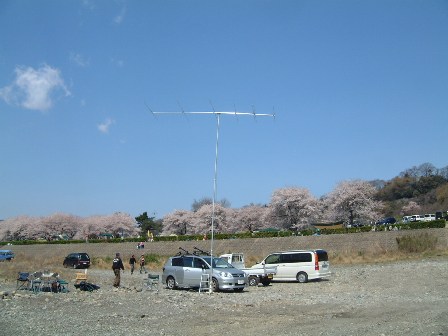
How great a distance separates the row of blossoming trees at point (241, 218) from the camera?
82.6 m

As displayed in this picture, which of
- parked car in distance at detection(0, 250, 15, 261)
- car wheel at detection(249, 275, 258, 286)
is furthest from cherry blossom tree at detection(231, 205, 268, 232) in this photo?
car wheel at detection(249, 275, 258, 286)

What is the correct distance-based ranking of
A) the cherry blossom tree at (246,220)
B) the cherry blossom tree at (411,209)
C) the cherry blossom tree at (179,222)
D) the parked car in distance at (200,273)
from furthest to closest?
1. the cherry blossom tree at (179,222)
2. the cherry blossom tree at (411,209)
3. the cherry blossom tree at (246,220)
4. the parked car in distance at (200,273)

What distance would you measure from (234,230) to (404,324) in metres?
94.0

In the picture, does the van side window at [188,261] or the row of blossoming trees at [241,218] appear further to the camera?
the row of blossoming trees at [241,218]

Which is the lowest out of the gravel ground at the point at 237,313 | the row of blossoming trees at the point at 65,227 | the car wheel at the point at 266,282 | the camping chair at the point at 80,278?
the car wheel at the point at 266,282

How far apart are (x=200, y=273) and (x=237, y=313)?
8.16 m

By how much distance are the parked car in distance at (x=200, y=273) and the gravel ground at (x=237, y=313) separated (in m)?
0.69

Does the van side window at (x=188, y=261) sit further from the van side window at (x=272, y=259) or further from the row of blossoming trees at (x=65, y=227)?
the row of blossoming trees at (x=65, y=227)

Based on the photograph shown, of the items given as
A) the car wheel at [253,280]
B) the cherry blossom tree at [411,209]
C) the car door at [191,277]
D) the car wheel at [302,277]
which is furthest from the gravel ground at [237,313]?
the cherry blossom tree at [411,209]

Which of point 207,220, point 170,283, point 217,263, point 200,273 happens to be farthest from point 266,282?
point 207,220

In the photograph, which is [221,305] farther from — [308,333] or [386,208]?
[386,208]

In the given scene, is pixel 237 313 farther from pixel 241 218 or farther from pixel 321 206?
→ pixel 241 218

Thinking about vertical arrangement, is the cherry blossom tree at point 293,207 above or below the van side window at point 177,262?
above

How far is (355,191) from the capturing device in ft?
267
